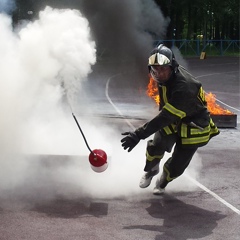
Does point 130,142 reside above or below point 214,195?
above

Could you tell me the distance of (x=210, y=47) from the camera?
47.6m

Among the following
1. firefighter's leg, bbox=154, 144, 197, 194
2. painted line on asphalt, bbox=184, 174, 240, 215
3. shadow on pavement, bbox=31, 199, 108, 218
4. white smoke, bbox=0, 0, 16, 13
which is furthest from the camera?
white smoke, bbox=0, 0, 16, 13

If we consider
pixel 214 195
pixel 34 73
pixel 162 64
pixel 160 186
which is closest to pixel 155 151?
pixel 160 186

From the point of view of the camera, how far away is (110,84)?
23.0 m

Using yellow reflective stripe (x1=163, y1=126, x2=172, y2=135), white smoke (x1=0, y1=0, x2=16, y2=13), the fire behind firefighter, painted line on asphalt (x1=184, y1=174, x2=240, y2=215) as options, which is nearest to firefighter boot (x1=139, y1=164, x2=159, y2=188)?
the fire behind firefighter

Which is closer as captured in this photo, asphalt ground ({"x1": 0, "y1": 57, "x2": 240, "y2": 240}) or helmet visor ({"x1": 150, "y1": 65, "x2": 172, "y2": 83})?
asphalt ground ({"x1": 0, "y1": 57, "x2": 240, "y2": 240})

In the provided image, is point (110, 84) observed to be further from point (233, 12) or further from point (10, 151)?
point (233, 12)

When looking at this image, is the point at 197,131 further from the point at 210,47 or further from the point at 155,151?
the point at 210,47

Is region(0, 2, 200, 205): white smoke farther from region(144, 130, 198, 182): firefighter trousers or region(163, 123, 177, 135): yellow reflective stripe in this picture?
region(163, 123, 177, 135): yellow reflective stripe

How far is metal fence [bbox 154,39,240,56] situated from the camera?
44.3 m

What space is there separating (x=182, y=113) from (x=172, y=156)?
0.72 meters

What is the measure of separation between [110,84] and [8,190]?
16.2 m

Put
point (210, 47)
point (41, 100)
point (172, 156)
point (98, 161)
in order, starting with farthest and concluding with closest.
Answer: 1. point (210, 47)
2. point (41, 100)
3. point (172, 156)
4. point (98, 161)

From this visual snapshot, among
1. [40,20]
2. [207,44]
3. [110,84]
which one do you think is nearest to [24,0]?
[110,84]
